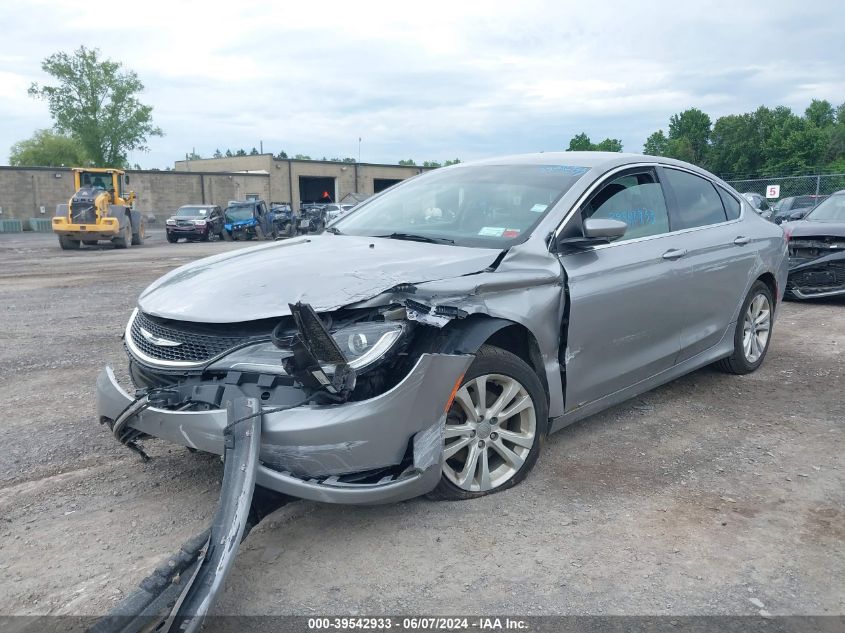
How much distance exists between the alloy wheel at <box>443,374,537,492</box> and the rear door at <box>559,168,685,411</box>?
16.0 inches

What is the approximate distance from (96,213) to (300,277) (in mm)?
23538

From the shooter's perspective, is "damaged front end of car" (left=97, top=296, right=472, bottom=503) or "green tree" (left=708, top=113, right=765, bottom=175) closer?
"damaged front end of car" (left=97, top=296, right=472, bottom=503)

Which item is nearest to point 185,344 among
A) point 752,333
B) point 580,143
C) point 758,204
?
point 752,333

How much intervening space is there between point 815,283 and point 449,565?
8.22m

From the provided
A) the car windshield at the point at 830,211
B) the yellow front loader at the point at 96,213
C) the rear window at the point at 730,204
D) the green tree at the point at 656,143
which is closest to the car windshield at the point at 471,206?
the rear window at the point at 730,204

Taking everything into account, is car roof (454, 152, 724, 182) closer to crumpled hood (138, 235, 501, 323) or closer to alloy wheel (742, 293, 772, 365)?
crumpled hood (138, 235, 501, 323)

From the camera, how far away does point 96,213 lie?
24.4m

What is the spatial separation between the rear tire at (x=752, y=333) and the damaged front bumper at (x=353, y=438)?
3.24m

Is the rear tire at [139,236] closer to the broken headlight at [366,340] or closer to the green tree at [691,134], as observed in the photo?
the broken headlight at [366,340]

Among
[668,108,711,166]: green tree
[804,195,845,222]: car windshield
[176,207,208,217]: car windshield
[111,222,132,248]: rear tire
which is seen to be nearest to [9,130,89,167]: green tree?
[176,207,208,217]: car windshield

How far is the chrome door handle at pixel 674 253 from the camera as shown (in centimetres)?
459

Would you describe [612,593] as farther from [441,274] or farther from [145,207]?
[145,207]

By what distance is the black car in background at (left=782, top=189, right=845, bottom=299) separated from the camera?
916 cm

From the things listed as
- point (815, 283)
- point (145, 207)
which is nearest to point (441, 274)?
point (815, 283)
